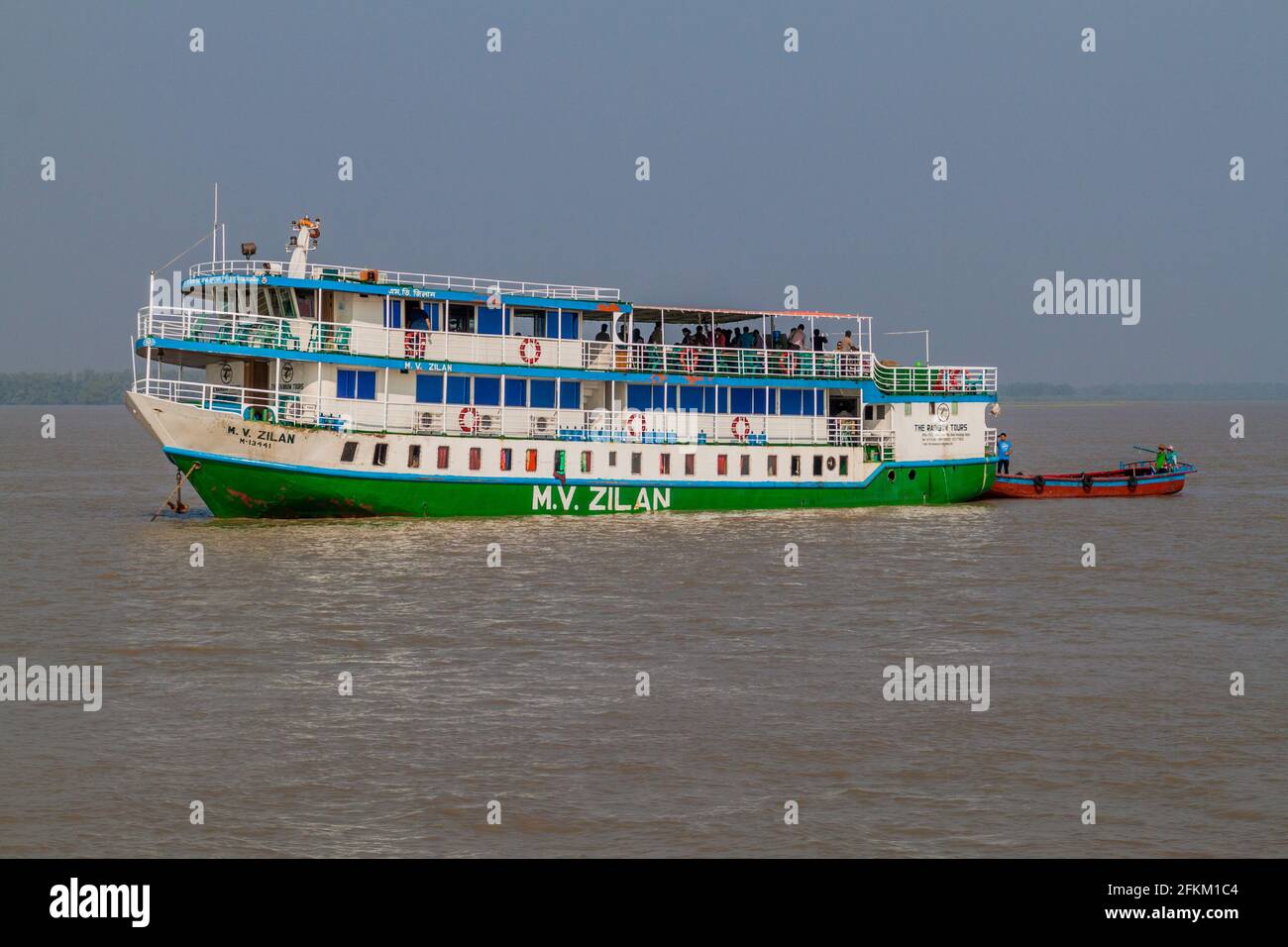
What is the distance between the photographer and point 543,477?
40094mm

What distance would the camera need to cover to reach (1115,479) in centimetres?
5238

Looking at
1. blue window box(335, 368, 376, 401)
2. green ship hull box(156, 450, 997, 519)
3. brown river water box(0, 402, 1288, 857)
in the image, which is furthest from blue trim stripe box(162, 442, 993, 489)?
blue window box(335, 368, 376, 401)

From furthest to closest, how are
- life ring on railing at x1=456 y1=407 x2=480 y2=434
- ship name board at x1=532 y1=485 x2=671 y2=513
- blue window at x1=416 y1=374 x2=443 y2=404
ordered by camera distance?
1. ship name board at x1=532 y1=485 x2=671 y2=513
2. life ring on railing at x1=456 y1=407 x2=480 y2=434
3. blue window at x1=416 y1=374 x2=443 y2=404

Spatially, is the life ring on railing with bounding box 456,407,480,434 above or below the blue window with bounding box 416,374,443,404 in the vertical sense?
below

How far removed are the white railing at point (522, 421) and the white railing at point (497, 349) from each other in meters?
1.31

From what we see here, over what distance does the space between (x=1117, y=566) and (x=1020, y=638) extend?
33.4 ft

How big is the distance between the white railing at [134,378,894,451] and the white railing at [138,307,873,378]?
1.31m

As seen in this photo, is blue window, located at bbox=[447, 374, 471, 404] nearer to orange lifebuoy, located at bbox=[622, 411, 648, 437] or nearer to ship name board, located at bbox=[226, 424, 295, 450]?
orange lifebuoy, located at bbox=[622, 411, 648, 437]

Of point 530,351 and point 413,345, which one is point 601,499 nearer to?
point 530,351

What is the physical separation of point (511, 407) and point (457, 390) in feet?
5.29

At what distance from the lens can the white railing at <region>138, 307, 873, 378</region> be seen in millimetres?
37656
